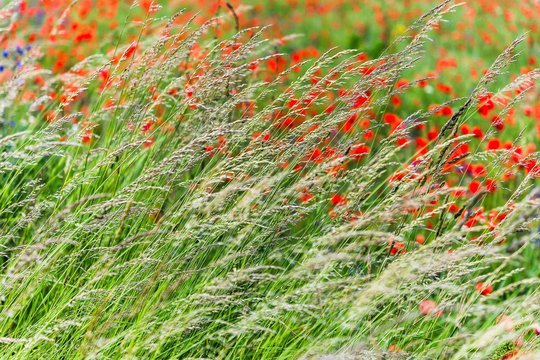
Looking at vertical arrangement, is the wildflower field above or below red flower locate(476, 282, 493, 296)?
above

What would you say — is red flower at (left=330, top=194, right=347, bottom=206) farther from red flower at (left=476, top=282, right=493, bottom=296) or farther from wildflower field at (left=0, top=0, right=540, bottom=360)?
red flower at (left=476, top=282, right=493, bottom=296)

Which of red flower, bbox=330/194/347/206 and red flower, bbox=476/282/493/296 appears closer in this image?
red flower, bbox=476/282/493/296

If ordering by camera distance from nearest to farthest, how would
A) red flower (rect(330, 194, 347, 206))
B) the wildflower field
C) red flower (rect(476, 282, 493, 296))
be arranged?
the wildflower field
red flower (rect(476, 282, 493, 296))
red flower (rect(330, 194, 347, 206))

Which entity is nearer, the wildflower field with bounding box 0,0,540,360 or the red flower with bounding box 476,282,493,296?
the wildflower field with bounding box 0,0,540,360

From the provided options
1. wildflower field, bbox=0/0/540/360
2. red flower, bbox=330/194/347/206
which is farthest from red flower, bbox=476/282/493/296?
red flower, bbox=330/194/347/206

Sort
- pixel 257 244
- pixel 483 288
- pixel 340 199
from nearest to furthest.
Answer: pixel 483 288 → pixel 257 244 → pixel 340 199

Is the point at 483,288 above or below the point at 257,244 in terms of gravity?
below

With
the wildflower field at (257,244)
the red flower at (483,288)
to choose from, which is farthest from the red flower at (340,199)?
the red flower at (483,288)

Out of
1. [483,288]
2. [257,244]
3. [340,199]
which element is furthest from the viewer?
[340,199]

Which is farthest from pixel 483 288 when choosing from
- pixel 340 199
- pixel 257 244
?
pixel 340 199

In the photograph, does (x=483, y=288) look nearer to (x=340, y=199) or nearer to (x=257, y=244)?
(x=257, y=244)

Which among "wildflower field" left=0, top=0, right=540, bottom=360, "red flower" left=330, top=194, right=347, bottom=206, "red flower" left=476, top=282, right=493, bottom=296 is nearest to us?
"wildflower field" left=0, top=0, right=540, bottom=360

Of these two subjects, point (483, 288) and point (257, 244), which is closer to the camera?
point (483, 288)

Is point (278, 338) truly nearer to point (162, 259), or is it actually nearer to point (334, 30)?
point (162, 259)
